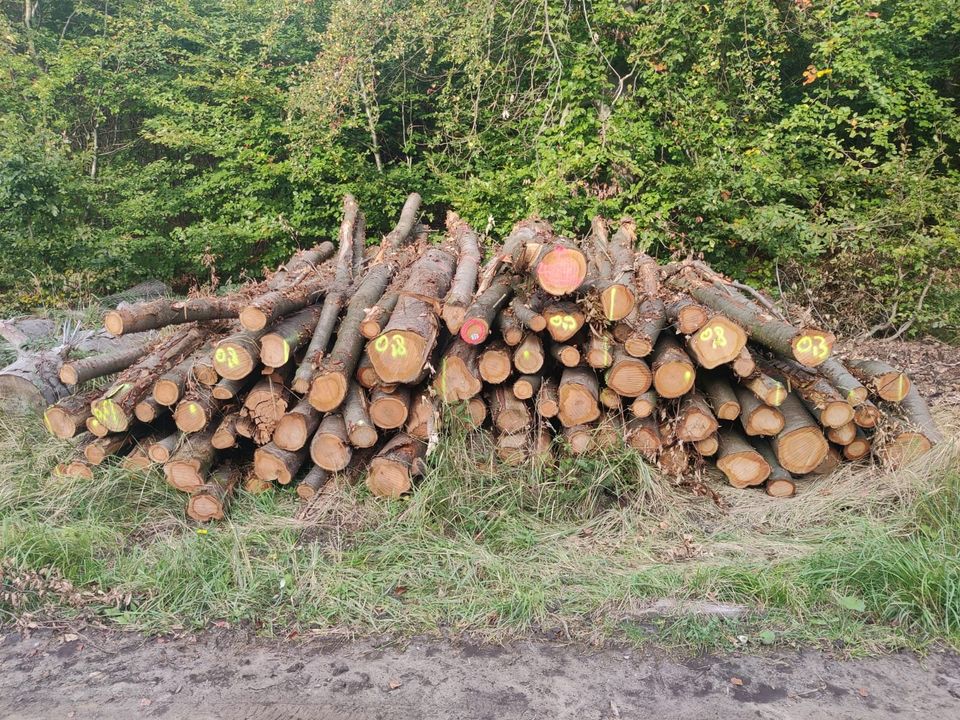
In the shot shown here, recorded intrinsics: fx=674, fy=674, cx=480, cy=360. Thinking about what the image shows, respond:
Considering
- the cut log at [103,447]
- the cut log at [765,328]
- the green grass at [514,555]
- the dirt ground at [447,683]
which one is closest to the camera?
the dirt ground at [447,683]

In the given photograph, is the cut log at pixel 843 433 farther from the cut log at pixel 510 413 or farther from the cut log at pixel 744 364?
the cut log at pixel 510 413

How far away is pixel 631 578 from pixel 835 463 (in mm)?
1970

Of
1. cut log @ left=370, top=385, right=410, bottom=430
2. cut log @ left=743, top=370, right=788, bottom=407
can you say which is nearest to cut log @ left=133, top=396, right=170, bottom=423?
cut log @ left=370, top=385, right=410, bottom=430

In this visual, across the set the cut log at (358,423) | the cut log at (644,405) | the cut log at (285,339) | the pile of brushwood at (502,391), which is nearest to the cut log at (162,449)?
the pile of brushwood at (502,391)

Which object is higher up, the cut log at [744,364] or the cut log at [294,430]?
the cut log at [744,364]

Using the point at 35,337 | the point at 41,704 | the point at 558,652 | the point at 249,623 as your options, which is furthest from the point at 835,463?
the point at 35,337

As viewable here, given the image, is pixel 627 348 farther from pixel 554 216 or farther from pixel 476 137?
pixel 476 137

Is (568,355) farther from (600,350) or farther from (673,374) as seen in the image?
(673,374)

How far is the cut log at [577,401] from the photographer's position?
4.22 m

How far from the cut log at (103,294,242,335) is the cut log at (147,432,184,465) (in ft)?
2.47

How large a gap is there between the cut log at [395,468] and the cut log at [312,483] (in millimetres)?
333

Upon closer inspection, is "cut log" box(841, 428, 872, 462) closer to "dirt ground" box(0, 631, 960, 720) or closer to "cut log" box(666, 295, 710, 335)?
"cut log" box(666, 295, 710, 335)

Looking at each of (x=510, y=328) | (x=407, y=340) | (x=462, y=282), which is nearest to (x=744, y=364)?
(x=510, y=328)

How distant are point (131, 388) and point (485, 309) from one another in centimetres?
238
